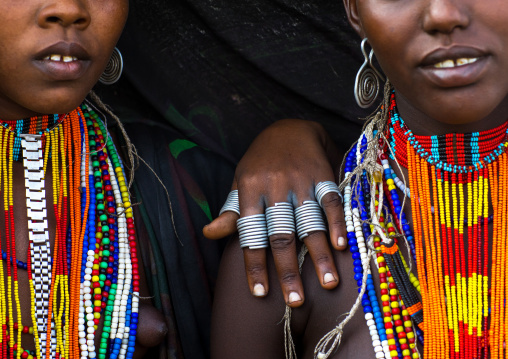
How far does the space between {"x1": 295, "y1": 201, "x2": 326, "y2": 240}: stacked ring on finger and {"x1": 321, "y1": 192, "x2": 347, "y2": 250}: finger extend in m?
0.02

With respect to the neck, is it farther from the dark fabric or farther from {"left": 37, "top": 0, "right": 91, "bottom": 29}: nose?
{"left": 37, "top": 0, "right": 91, "bottom": 29}: nose

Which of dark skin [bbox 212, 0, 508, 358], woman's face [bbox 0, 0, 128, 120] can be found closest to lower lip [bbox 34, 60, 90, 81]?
woman's face [bbox 0, 0, 128, 120]

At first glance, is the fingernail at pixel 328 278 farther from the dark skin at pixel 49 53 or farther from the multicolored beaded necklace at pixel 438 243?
the dark skin at pixel 49 53

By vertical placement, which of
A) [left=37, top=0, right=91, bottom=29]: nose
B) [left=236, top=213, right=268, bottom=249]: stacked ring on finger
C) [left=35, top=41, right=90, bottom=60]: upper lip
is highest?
Answer: [left=37, top=0, right=91, bottom=29]: nose

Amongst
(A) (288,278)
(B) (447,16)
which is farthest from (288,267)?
(B) (447,16)

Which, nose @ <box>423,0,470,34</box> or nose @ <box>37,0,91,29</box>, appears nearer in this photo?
nose @ <box>423,0,470,34</box>

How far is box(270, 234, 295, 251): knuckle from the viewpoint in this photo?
2195 mm

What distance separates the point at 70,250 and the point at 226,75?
0.90m

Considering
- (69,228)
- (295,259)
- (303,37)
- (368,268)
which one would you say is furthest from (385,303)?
(303,37)

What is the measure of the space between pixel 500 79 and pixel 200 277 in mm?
1143

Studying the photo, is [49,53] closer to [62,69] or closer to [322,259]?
[62,69]

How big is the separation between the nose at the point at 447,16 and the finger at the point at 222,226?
2.51 feet

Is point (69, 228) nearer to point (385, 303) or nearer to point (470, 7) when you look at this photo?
point (385, 303)

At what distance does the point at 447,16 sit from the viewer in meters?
1.92
